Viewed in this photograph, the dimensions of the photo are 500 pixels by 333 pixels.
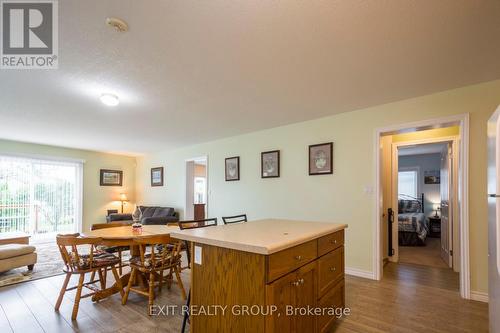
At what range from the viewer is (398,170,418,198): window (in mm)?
7935

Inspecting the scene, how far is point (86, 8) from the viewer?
5.16ft

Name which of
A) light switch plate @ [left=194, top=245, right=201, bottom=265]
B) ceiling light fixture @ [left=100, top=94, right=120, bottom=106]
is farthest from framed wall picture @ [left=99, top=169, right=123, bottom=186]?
light switch plate @ [left=194, top=245, right=201, bottom=265]

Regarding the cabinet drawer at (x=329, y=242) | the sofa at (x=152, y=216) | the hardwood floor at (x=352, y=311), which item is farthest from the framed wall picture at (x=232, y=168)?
the cabinet drawer at (x=329, y=242)

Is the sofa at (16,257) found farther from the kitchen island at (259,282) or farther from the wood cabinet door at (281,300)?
the wood cabinet door at (281,300)

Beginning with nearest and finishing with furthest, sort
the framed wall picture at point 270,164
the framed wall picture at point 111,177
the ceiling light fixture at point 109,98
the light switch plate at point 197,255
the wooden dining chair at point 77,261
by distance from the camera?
the light switch plate at point 197,255, the wooden dining chair at point 77,261, the ceiling light fixture at point 109,98, the framed wall picture at point 270,164, the framed wall picture at point 111,177

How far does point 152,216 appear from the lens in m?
6.59

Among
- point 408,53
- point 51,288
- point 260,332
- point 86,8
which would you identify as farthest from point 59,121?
point 408,53

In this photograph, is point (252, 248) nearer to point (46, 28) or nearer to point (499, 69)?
point (46, 28)

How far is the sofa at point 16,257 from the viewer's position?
3.40m

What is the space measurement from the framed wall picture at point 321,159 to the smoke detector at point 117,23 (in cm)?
302

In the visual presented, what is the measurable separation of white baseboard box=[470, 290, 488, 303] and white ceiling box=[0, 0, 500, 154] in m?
2.25

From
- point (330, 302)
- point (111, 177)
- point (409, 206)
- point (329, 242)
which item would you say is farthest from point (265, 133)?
point (409, 206)

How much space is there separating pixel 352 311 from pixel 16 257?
444 cm

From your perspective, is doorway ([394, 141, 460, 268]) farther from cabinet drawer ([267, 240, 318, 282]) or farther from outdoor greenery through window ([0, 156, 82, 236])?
outdoor greenery through window ([0, 156, 82, 236])
